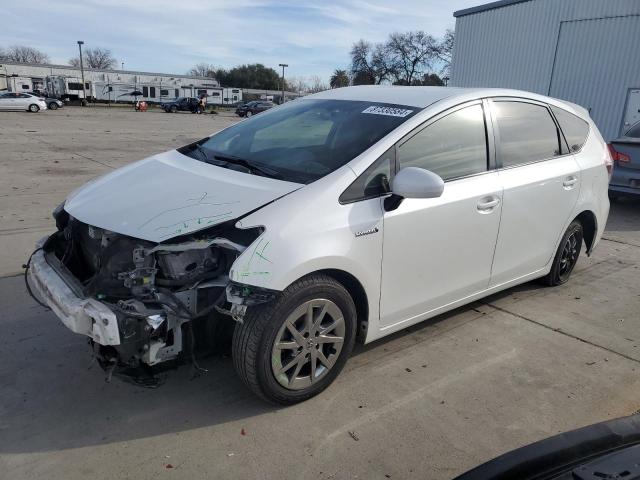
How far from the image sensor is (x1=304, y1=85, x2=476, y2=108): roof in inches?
137

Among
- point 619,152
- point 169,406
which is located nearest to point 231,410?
point 169,406

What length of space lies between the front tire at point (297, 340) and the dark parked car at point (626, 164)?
7058 millimetres

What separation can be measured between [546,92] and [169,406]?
19.0 meters

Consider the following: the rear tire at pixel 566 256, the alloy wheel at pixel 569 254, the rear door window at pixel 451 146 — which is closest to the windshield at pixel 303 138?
the rear door window at pixel 451 146

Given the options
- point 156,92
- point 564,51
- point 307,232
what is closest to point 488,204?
point 307,232

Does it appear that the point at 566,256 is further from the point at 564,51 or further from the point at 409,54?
the point at 409,54

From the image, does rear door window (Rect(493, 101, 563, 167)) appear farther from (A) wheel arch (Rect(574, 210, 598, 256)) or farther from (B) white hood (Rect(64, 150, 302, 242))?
(B) white hood (Rect(64, 150, 302, 242))

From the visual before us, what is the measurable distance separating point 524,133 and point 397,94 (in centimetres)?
109

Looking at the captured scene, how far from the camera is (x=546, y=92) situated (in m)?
18.4

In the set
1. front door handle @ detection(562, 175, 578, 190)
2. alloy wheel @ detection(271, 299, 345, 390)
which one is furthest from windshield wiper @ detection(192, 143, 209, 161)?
front door handle @ detection(562, 175, 578, 190)

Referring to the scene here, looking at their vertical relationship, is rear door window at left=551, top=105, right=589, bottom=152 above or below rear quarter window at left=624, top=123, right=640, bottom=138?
above

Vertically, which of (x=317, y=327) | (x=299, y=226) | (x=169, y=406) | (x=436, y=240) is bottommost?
(x=169, y=406)

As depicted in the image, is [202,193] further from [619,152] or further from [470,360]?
[619,152]

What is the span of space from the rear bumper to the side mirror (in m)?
1.62
